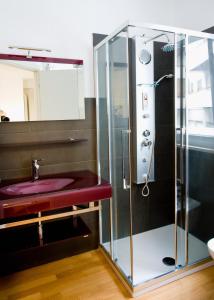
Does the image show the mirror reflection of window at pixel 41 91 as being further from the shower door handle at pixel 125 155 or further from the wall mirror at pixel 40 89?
the shower door handle at pixel 125 155

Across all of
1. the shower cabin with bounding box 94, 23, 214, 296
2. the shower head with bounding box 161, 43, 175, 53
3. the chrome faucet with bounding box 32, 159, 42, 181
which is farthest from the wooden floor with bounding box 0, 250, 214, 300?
the shower head with bounding box 161, 43, 175, 53

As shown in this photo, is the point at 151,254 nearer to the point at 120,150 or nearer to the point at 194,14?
the point at 120,150

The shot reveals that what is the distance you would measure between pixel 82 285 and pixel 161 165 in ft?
4.70

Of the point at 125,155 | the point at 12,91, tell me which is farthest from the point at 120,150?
the point at 12,91

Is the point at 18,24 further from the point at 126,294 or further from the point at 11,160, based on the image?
the point at 126,294

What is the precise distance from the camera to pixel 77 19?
213cm

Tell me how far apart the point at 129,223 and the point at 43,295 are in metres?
0.89

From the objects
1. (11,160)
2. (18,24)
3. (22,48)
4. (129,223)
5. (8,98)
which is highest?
(18,24)

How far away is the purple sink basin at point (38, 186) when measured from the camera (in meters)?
1.83

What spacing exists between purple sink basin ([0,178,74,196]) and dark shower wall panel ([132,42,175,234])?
2.84 ft

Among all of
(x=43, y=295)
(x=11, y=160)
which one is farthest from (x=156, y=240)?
(x=11, y=160)

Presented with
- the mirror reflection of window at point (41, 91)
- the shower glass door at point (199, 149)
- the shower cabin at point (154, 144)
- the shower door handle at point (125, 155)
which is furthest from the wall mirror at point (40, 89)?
the shower glass door at point (199, 149)

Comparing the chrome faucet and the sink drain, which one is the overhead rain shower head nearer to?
the chrome faucet

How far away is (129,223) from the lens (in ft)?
6.48
